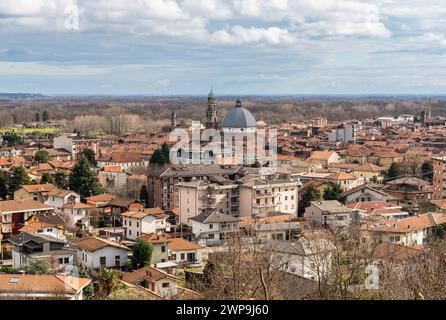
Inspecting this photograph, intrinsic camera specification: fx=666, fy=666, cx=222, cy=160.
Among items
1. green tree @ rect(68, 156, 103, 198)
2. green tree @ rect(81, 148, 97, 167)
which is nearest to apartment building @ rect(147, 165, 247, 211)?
green tree @ rect(68, 156, 103, 198)

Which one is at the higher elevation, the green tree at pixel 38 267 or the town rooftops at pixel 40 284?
the town rooftops at pixel 40 284

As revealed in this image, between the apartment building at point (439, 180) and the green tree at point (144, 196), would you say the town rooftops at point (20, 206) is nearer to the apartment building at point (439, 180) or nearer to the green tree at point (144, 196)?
the green tree at point (144, 196)

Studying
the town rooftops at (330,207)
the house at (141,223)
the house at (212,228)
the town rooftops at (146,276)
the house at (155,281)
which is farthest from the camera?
the town rooftops at (330,207)

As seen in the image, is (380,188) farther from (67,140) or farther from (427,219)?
(67,140)

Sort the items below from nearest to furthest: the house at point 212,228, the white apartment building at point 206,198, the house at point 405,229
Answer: the house at point 405,229 < the house at point 212,228 < the white apartment building at point 206,198

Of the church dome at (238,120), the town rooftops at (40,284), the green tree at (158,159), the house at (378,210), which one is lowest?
the house at (378,210)

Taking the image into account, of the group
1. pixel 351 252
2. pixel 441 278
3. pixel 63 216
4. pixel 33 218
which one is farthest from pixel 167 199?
pixel 441 278

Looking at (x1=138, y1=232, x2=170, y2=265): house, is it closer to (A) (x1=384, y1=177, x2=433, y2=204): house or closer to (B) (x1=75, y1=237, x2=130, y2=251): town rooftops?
(B) (x1=75, y1=237, x2=130, y2=251): town rooftops

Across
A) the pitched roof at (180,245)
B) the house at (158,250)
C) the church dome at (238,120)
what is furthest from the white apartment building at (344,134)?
the house at (158,250)
